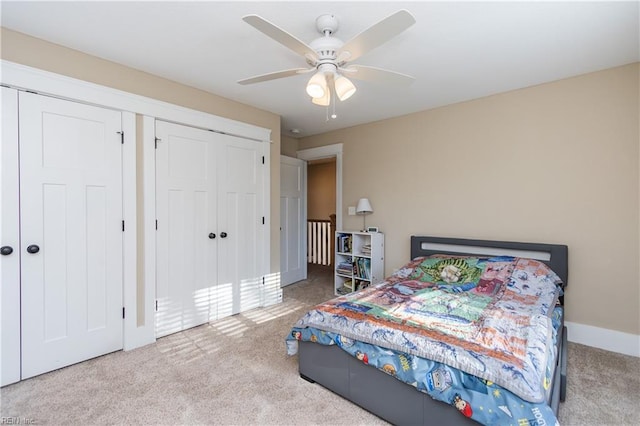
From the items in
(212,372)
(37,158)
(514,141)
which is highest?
(514,141)

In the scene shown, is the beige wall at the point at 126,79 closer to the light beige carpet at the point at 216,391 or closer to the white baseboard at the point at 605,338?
the light beige carpet at the point at 216,391

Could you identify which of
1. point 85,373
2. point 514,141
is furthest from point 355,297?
point 514,141

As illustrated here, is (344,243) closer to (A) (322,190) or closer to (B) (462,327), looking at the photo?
(B) (462,327)

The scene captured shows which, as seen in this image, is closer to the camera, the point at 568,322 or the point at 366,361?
the point at 366,361

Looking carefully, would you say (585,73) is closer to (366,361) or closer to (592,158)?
(592,158)

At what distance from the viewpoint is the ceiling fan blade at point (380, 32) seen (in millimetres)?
1356

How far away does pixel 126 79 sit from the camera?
8.44 feet

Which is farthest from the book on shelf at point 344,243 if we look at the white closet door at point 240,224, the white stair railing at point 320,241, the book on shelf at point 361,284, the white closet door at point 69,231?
the white closet door at point 69,231

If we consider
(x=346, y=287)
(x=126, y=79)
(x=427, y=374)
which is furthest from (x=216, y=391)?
(x=126, y=79)

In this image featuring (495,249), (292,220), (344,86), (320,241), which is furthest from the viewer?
(320,241)

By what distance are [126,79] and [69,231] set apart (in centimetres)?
132

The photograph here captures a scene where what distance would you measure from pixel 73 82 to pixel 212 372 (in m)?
2.41

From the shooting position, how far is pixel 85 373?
2.22 metres

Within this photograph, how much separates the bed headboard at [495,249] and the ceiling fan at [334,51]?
2.02 m
